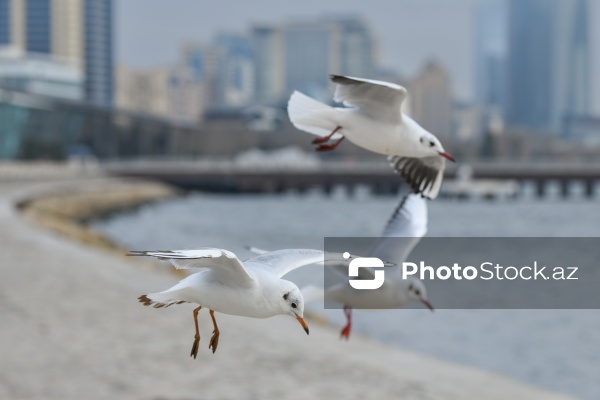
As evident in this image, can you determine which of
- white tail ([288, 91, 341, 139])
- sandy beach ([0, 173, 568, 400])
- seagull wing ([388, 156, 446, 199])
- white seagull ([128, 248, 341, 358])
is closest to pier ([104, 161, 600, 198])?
seagull wing ([388, 156, 446, 199])

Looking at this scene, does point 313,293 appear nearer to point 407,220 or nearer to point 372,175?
point 407,220

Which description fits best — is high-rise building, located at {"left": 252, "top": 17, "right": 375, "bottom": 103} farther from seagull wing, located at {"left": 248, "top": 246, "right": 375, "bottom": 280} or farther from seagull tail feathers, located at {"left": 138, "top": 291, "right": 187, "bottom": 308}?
seagull tail feathers, located at {"left": 138, "top": 291, "right": 187, "bottom": 308}

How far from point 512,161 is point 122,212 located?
253ft

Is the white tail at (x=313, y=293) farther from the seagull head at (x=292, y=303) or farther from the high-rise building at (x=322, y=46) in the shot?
the high-rise building at (x=322, y=46)

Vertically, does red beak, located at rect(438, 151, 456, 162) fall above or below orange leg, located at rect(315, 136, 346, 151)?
below

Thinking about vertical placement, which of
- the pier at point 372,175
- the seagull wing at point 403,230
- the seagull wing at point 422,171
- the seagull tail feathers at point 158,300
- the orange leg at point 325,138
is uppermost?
the orange leg at point 325,138

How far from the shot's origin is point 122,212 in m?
78.4

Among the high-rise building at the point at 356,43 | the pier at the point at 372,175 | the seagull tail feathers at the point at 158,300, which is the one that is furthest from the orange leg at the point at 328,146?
the high-rise building at the point at 356,43

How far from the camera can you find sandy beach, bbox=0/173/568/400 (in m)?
25.7

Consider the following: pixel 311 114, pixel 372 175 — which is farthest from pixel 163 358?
pixel 311 114

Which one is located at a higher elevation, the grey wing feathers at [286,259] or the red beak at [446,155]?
the red beak at [446,155]

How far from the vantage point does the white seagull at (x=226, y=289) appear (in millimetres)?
1017

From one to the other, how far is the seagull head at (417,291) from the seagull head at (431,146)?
15cm

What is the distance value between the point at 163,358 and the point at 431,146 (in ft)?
95.0
